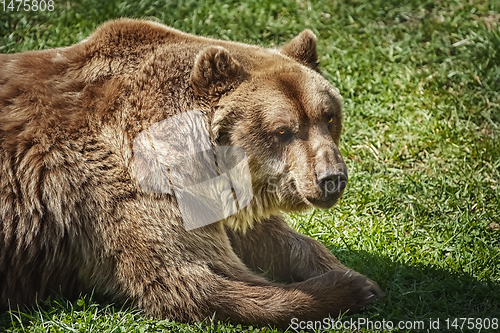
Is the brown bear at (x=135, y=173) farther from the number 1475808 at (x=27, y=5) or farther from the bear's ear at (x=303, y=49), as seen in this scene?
the number 1475808 at (x=27, y=5)

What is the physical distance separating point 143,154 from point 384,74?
4733 mm

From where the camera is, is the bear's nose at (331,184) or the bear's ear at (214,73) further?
the bear's ear at (214,73)

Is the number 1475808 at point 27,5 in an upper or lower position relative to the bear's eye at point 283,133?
upper

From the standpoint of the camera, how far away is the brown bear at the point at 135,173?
4.39m

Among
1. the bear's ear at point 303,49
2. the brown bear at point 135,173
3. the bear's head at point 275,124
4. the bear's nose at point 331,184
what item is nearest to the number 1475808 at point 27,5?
the brown bear at point 135,173

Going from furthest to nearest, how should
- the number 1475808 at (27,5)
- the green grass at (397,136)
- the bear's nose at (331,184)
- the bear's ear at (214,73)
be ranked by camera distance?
the number 1475808 at (27,5)
the green grass at (397,136)
the bear's ear at (214,73)
the bear's nose at (331,184)

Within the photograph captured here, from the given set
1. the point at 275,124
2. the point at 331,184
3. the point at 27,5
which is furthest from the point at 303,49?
the point at 27,5

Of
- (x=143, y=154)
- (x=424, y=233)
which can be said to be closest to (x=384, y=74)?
(x=424, y=233)

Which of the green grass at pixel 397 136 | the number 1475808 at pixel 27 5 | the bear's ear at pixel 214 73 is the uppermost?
the number 1475808 at pixel 27 5

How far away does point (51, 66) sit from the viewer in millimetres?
4664

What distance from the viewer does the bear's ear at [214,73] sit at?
449 cm

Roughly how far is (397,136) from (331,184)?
3.25 m

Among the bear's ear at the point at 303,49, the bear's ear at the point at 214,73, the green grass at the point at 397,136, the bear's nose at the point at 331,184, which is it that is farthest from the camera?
the bear's ear at the point at 303,49

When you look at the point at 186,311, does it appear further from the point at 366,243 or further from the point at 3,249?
the point at 366,243
